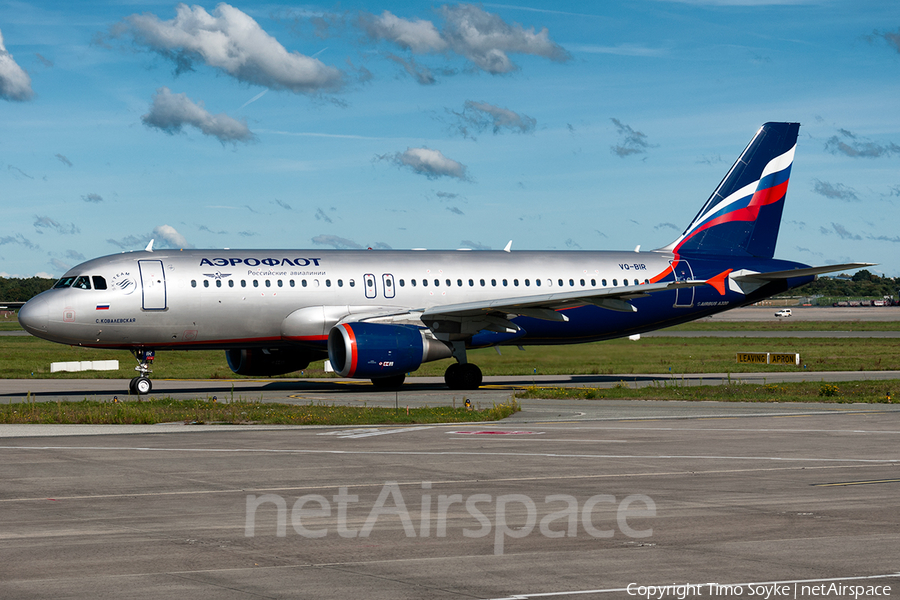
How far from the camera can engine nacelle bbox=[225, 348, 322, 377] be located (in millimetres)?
37656

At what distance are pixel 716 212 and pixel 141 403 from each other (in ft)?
→ 83.2

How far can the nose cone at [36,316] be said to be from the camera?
108 ft

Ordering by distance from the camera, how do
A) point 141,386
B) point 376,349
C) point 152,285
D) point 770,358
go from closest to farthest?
1. point 376,349
2. point 141,386
3. point 152,285
4. point 770,358

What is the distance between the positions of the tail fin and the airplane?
2.4 inches

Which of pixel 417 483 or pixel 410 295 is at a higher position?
pixel 410 295

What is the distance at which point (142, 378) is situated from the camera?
3425 cm

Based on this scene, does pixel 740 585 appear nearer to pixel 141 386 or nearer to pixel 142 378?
pixel 141 386

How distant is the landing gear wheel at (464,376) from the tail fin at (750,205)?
1163 centimetres

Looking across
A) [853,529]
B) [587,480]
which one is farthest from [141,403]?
[853,529]

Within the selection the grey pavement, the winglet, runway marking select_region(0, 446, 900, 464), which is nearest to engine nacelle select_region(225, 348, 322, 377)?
the grey pavement

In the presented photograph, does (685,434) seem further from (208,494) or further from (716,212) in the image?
(716,212)

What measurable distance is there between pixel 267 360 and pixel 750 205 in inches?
835

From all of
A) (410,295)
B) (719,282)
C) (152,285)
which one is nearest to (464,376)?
(410,295)

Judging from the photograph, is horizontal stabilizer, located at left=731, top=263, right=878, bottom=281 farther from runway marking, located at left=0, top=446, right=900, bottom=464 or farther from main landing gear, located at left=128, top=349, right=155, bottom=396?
main landing gear, located at left=128, top=349, right=155, bottom=396
